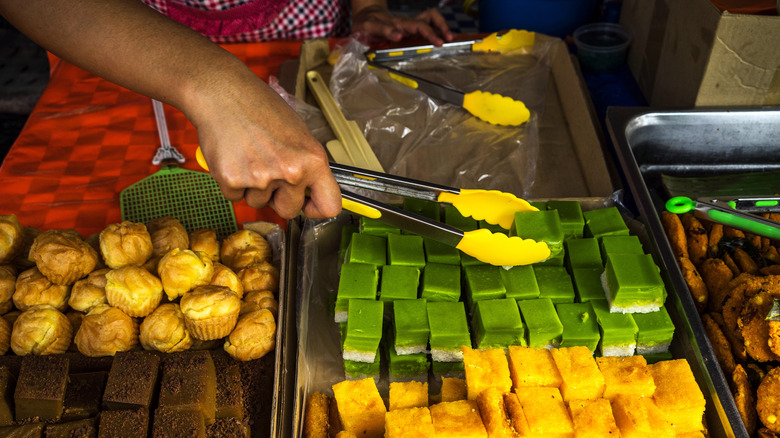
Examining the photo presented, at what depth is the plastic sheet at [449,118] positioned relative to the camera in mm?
2361

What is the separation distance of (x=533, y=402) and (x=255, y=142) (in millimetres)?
917

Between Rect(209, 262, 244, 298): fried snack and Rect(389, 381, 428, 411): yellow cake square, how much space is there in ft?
1.80

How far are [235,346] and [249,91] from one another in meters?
0.69

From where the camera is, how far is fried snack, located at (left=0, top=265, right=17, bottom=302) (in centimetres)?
167

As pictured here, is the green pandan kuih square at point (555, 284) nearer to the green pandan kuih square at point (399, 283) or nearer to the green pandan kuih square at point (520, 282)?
the green pandan kuih square at point (520, 282)

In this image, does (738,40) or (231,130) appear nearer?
(231,130)

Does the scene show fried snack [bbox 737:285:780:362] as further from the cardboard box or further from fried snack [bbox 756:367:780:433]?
the cardboard box

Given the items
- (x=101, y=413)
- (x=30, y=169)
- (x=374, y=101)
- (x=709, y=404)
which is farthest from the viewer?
(x=374, y=101)

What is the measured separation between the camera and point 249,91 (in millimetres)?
1261

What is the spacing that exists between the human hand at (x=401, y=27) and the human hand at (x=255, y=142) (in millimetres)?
1815

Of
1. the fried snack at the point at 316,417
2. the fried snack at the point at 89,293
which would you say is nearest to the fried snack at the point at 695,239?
the fried snack at the point at 316,417

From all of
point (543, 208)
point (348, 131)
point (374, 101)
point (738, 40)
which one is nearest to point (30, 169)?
point (348, 131)

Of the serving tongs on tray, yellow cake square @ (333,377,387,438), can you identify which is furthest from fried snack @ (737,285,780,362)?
the serving tongs on tray

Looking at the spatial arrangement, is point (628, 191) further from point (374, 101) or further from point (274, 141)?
point (274, 141)
